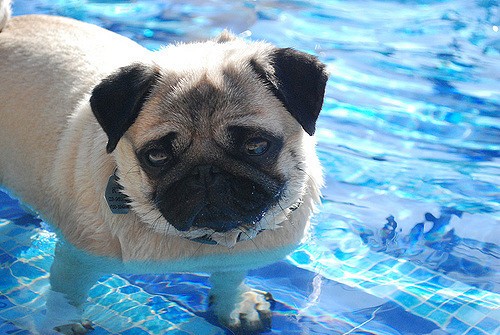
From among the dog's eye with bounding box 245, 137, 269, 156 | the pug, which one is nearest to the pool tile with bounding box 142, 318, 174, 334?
the pug

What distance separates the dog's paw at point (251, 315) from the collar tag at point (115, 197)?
3.00 ft

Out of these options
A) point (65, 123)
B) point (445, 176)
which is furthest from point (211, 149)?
point (445, 176)

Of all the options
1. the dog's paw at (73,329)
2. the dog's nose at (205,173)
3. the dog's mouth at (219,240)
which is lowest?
the dog's paw at (73,329)

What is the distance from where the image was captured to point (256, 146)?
3.58 meters

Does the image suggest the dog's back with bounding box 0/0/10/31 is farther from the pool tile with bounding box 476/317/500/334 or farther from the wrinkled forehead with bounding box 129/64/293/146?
the pool tile with bounding box 476/317/500/334

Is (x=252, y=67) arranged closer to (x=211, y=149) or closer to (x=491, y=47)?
(x=211, y=149)

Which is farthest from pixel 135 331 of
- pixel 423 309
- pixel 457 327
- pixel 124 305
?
pixel 457 327

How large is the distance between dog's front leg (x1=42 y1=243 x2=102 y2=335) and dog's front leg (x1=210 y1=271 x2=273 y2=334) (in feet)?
2.30

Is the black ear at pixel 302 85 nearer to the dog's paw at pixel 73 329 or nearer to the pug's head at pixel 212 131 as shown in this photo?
the pug's head at pixel 212 131

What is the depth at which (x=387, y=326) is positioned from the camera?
14.0ft

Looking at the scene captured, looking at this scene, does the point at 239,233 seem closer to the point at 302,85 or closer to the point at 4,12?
the point at 302,85

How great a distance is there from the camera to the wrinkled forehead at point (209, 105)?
353cm

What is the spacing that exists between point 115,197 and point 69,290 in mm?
645

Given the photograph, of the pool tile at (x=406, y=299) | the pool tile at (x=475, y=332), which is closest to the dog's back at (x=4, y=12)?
the pool tile at (x=406, y=299)
